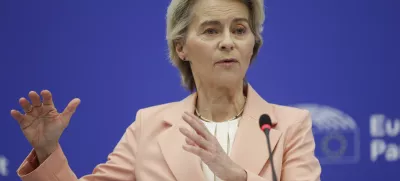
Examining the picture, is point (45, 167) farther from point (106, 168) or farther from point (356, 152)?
point (356, 152)

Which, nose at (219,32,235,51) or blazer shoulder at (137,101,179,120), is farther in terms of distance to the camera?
blazer shoulder at (137,101,179,120)

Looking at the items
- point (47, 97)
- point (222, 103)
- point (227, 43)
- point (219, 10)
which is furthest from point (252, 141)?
point (47, 97)

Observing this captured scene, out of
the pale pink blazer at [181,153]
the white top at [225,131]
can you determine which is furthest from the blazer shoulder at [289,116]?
the white top at [225,131]

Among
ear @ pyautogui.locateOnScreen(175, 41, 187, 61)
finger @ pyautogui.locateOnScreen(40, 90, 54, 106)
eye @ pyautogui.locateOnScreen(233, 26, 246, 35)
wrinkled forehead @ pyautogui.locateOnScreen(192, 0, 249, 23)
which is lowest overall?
finger @ pyautogui.locateOnScreen(40, 90, 54, 106)

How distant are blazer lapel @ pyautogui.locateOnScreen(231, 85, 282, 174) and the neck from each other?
6 centimetres

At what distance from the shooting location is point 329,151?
10.1 feet

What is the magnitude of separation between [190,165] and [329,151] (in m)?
1.27

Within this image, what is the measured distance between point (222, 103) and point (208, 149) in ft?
1.77

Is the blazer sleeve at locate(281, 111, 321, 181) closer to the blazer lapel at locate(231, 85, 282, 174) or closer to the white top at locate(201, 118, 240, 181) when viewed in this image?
the blazer lapel at locate(231, 85, 282, 174)

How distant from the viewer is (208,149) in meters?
1.69

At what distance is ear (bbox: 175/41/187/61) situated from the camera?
7.52 ft

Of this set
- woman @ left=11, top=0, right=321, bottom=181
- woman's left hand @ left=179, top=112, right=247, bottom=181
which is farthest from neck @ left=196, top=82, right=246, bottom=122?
woman's left hand @ left=179, top=112, right=247, bottom=181

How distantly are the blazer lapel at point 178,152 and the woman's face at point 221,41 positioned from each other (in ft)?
0.55

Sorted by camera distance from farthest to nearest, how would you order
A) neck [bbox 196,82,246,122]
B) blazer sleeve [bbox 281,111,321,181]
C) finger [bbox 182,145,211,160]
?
1. neck [bbox 196,82,246,122]
2. blazer sleeve [bbox 281,111,321,181]
3. finger [bbox 182,145,211,160]
